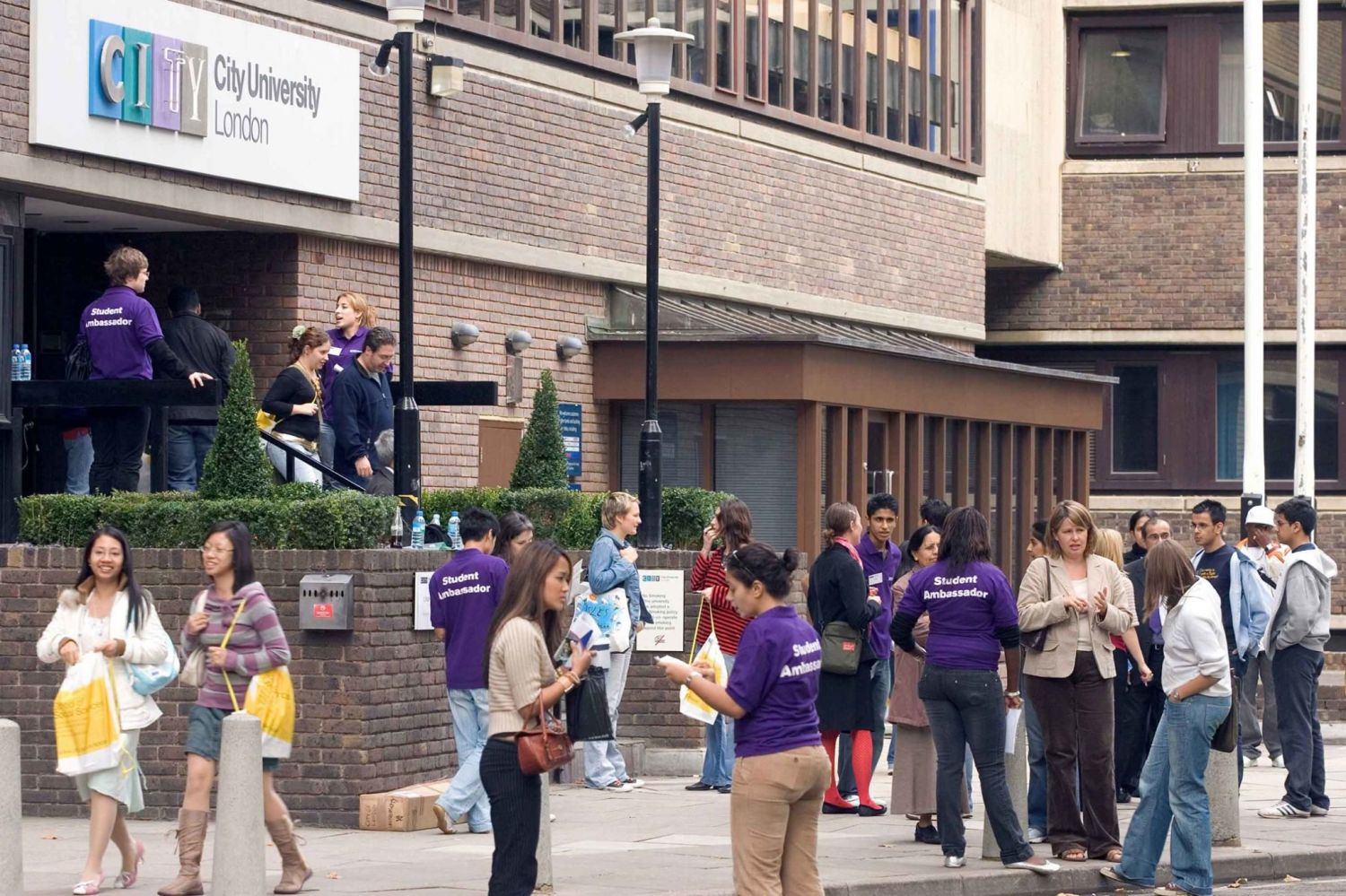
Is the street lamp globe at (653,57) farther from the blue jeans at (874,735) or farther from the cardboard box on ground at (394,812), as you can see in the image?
the cardboard box on ground at (394,812)

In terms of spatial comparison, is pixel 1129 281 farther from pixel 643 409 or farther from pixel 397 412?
pixel 397 412

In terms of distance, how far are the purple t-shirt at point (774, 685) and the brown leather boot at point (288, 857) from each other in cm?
273

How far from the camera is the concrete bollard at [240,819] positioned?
392 inches

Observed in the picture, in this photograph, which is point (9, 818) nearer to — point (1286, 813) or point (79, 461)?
point (79, 461)

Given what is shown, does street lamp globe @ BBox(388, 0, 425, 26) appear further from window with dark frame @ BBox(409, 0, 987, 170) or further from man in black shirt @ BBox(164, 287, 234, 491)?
window with dark frame @ BBox(409, 0, 987, 170)

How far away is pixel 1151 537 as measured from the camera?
15.3 m

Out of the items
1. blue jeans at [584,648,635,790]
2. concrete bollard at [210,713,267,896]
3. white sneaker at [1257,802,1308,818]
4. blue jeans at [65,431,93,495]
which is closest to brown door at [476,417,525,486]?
blue jeans at [584,648,635,790]

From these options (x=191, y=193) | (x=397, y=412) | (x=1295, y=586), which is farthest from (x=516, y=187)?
(x=1295, y=586)

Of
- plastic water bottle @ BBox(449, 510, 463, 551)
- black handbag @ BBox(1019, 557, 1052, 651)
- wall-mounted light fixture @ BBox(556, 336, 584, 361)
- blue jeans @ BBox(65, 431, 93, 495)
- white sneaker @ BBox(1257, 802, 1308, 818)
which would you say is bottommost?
white sneaker @ BBox(1257, 802, 1308, 818)

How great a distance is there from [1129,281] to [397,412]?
19.2m

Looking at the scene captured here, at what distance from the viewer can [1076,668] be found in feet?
41.7

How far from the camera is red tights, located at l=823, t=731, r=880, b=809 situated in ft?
47.5

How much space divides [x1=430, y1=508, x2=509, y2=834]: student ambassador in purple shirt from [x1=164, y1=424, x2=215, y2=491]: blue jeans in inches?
145

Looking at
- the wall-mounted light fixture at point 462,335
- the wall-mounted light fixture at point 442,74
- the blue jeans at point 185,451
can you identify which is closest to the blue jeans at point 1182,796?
the blue jeans at point 185,451
